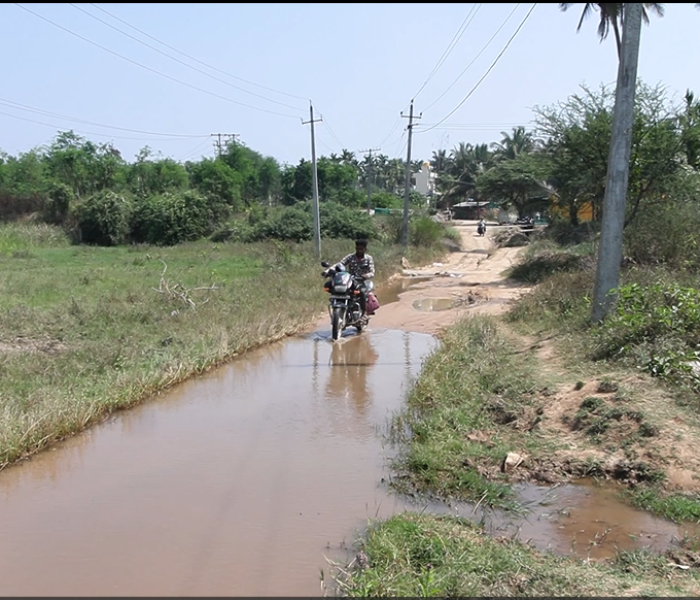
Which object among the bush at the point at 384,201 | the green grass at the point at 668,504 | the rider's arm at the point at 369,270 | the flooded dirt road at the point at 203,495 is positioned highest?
the bush at the point at 384,201

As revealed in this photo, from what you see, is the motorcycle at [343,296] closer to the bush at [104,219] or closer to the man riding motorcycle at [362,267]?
the man riding motorcycle at [362,267]

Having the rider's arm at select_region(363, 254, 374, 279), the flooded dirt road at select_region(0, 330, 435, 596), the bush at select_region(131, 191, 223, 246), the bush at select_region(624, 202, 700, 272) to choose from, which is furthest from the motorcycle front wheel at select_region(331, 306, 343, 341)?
the bush at select_region(131, 191, 223, 246)

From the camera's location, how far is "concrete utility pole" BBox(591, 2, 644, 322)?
32.2 ft

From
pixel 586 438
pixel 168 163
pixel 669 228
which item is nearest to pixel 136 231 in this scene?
pixel 168 163

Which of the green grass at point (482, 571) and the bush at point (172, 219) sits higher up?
the bush at point (172, 219)

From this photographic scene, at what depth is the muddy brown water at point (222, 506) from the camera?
176 inches

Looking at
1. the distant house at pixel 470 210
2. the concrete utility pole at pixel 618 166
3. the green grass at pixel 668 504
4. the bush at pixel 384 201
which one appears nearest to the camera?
the green grass at pixel 668 504

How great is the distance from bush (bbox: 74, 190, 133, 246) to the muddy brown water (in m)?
35.9

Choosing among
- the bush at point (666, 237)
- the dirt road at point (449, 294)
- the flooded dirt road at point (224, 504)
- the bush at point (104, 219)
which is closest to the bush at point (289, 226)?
the dirt road at point (449, 294)

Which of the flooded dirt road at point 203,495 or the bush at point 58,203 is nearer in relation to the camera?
the flooded dirt road at point 203,495

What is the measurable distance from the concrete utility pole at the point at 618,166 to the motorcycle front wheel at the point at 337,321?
168 inches

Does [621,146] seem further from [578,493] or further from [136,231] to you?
[136,231]

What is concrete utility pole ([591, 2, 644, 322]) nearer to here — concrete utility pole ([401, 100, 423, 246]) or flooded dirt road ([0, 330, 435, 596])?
flooded dirt road ([0, 330, 435, 596])

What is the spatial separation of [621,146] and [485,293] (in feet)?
28.7
